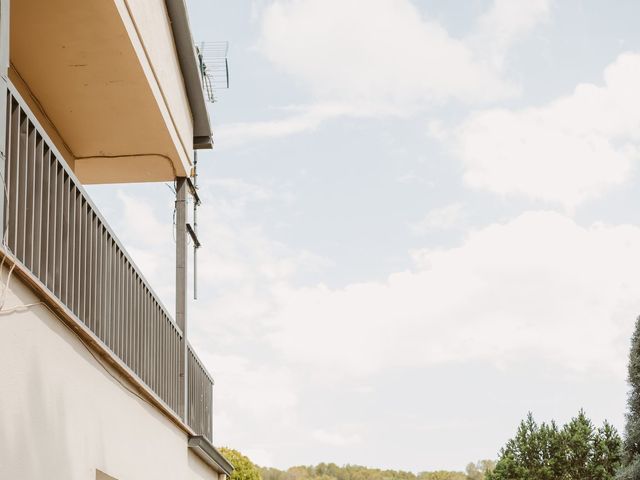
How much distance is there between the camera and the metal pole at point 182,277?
39.3 feet

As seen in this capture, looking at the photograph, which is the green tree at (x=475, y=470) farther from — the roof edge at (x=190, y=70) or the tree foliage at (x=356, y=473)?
the roof edge at (x=190, y=70)

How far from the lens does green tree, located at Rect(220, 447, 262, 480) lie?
3450 cm

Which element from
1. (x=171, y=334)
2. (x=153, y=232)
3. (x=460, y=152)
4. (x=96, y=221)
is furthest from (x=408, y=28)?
(x=96, y=221)

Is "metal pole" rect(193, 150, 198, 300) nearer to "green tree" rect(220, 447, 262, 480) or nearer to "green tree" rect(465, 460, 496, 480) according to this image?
"green tree" rect(220, 447, 262, 480)

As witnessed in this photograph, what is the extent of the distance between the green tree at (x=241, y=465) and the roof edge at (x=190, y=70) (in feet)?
73.9

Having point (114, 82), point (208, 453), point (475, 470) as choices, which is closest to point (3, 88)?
point (114, 82)

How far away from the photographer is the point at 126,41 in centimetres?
920

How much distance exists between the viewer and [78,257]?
7.84 m

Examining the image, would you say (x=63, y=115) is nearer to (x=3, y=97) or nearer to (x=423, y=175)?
(x=3, y=97)

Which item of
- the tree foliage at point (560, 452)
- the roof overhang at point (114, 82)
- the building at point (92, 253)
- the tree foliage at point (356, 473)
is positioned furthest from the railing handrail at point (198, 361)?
the tree foliage at point (356, 473)

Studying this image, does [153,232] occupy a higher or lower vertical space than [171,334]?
higher

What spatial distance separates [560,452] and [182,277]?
2275 centimetres

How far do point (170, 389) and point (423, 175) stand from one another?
41657 mm

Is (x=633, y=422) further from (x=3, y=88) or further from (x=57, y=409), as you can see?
(x=3, y=88)
